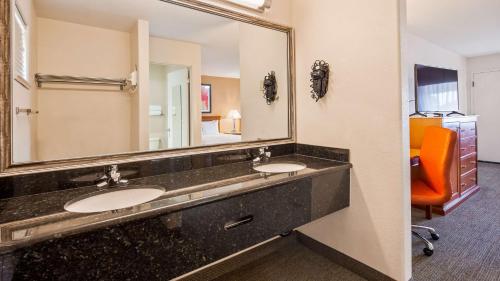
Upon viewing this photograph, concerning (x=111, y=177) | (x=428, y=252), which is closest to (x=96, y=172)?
(x=111, y=177)

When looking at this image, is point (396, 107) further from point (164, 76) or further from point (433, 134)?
point (164, 76)

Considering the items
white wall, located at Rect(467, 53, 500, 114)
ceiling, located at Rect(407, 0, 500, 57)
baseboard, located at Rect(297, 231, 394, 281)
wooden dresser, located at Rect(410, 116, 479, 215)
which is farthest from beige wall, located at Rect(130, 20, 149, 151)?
white wall, located at Rect(467, 53, 500, 114)

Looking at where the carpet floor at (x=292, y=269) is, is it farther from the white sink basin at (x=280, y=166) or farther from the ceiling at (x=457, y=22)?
the ceiling at (x=457, y=22)

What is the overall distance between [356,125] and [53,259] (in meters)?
1.59

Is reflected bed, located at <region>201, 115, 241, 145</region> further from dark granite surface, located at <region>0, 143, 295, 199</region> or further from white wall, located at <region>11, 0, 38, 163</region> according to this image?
white wall, located at <region>11, 0, 38, 163</region>

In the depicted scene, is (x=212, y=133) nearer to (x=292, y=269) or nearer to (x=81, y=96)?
(x=81, y=96)

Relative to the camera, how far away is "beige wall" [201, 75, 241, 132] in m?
1.74

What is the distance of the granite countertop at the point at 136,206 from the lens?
0.74 metres

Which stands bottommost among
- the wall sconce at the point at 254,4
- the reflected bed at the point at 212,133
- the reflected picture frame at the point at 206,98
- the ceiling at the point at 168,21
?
the reflected bed at the point at 212,133

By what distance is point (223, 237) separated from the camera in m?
1.08

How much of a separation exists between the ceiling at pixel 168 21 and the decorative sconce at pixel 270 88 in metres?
0.27

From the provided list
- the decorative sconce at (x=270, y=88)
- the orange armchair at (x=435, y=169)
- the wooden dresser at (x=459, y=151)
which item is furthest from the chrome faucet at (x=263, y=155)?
the wooden dresser at (x=459, y=151)

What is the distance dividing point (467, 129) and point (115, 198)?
3815 mm

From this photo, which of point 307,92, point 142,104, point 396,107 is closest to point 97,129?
point 142,104
